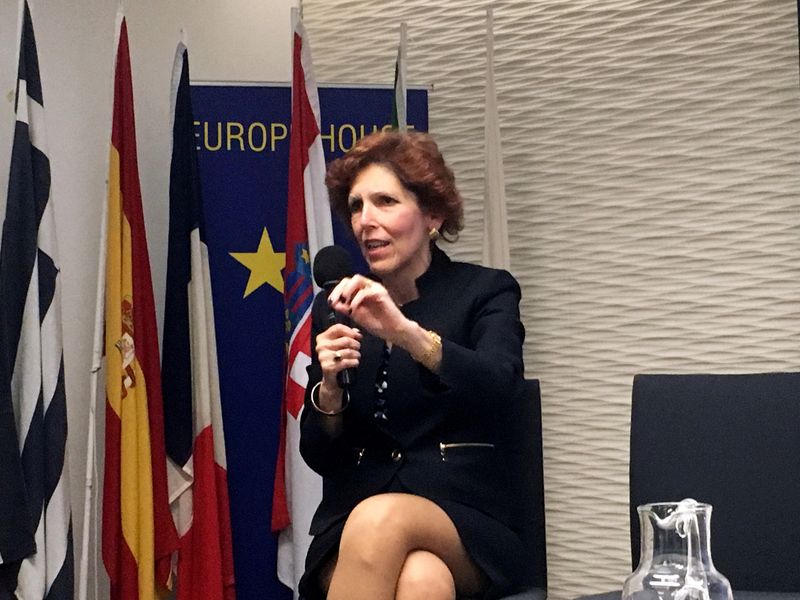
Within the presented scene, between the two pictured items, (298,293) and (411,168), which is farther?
(298,293)

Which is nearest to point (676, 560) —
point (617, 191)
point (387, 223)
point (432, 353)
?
point (432, 353)

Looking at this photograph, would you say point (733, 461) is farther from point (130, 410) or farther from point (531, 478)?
point (130, 410)

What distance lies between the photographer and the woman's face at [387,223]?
7.27ft

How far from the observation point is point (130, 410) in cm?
314

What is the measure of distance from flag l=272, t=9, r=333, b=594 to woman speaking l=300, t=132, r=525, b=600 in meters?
0.84

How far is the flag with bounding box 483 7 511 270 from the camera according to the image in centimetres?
340

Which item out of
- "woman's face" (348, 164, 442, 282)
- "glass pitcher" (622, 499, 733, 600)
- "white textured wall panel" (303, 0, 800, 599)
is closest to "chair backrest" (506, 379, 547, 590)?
"woman's face" (348, 164, 442, 282)

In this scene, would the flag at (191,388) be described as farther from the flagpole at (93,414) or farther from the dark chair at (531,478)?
the dark chair at (531,478)

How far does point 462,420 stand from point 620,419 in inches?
63.1

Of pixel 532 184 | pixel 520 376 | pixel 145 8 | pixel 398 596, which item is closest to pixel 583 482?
pixel 532 184

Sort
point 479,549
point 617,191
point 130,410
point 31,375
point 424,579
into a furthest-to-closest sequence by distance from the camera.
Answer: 1. point 617,191
2. point 130,410
3. point 31,375
4. point 479,549
5. point 424,579

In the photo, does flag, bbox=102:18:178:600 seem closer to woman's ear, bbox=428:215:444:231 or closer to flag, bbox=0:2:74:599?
flag, bbox=0:2:74:599

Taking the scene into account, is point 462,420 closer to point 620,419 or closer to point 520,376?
point 520,376

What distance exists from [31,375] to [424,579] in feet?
5.38
